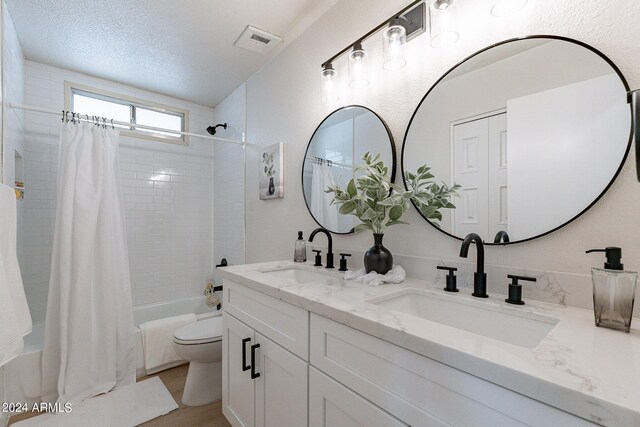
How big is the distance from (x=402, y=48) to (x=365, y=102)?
301 mm

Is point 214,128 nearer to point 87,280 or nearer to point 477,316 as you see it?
point 87,280

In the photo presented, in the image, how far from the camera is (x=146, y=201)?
2.96 meters

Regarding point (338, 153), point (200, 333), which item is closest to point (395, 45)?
point (338, 153)

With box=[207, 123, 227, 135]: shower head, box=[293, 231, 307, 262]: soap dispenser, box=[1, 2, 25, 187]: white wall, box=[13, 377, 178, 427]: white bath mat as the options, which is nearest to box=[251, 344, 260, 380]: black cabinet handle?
box=[293, 231, 307, 262]: soap dispenser

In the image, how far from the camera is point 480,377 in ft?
1.81

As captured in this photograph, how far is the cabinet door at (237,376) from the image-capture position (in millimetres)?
1293

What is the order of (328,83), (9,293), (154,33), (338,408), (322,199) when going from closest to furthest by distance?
(338,408)
(9,293)
(328,83)
(322,199)
(154,33)

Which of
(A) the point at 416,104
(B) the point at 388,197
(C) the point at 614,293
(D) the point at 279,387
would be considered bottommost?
(D) the point at 279,387

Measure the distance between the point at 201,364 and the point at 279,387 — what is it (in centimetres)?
109

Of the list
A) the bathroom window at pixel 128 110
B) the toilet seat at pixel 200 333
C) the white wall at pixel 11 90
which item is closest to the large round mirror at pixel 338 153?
the toilet seat at pixel 200 333

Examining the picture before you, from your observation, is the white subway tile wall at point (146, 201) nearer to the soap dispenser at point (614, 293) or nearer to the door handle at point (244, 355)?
the door handle at point (244, 355)

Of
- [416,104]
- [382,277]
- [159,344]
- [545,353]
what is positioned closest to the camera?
[545,353]

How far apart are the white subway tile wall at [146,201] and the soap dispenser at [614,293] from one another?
2679mm

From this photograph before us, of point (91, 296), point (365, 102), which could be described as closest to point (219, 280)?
point (91, 296)
